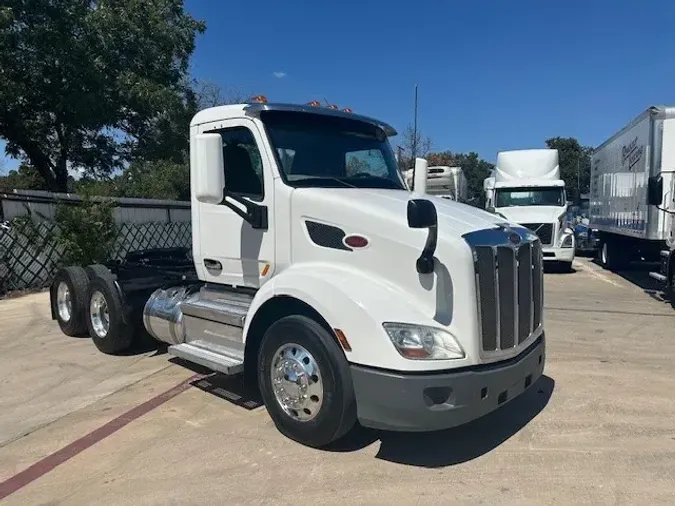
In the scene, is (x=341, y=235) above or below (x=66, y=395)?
above

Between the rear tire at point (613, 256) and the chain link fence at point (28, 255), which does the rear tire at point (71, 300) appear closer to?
the chain link fence at point (28, 255)

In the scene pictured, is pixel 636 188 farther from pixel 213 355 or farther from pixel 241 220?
pixel 213 355

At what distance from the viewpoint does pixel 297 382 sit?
418cm

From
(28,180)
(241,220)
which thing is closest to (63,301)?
(241,220)

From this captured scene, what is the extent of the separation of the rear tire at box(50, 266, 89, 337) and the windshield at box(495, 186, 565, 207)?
531 inches

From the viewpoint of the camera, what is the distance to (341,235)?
14.1ft

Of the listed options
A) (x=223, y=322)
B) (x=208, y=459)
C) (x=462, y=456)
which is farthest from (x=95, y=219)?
(x=462, y=456)

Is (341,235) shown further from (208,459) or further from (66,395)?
(66,395)

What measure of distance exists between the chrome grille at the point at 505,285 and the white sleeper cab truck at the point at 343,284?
0.04 ft

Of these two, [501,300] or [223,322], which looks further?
[223,322]

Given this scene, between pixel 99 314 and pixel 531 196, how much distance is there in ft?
45.7

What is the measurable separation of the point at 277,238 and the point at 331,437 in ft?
5.32

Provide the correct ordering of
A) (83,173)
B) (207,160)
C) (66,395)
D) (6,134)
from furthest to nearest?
(83,173), (6,134), (66,395), (207,160)

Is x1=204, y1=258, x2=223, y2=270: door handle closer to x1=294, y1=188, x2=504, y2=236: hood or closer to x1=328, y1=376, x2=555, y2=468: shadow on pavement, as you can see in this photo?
x1=294, y1=188, x2=504, y2=236: hood
